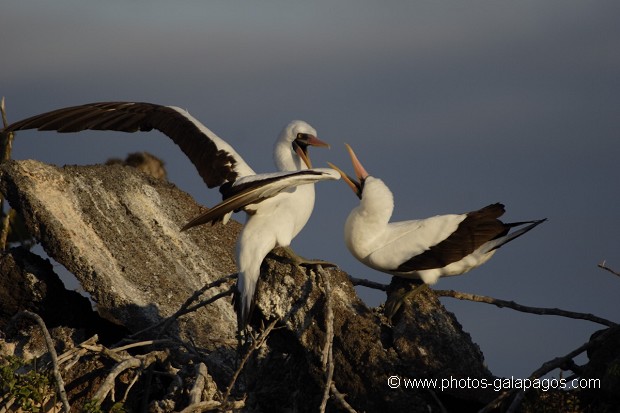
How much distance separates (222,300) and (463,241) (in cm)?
276

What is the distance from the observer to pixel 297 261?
10703mm

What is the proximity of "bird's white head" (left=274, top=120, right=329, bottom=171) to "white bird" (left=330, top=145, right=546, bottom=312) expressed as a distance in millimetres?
491

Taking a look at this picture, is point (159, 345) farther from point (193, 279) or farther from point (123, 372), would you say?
point (193, 279)

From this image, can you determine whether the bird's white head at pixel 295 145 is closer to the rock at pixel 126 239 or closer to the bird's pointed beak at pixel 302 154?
the bird's pointed beak at pixel 302 154

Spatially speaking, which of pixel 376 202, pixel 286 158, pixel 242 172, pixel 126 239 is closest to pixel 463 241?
pixel 376 202

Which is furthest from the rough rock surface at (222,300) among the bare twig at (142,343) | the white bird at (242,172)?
the bare twig at (142,343)

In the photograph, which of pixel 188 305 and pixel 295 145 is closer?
pixel 188 305

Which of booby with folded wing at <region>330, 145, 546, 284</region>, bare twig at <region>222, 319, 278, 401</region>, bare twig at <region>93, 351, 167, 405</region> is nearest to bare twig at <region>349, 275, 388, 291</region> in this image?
booby with folded wing at <region>330, 145, 546, 284</region>

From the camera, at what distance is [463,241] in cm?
1139

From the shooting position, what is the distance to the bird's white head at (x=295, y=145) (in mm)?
11930

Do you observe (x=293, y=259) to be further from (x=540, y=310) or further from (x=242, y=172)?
(x=540, y=310)

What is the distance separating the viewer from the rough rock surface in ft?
34.4

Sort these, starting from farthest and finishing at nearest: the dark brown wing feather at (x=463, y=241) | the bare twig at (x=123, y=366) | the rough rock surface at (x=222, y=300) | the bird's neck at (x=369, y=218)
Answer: the bird's neck at (x=369, y=218) → the dark brown wing feather at (x=463, y=241) → the rough rock surface at (x=222, y=300) → the bare twig at (x=123, y=366)

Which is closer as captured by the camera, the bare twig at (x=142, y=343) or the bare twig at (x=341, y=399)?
the bare twig at (x=341, y=399)
